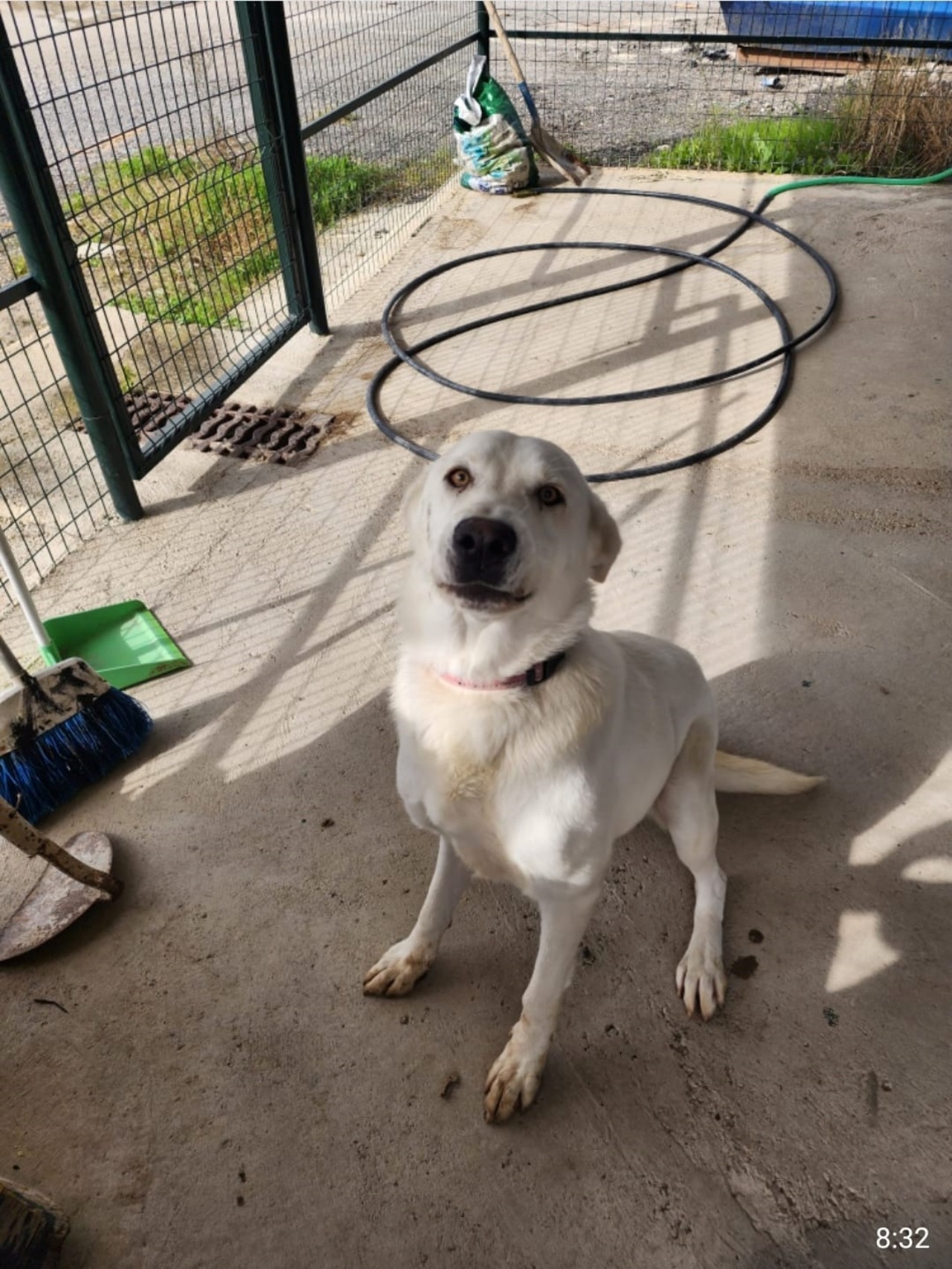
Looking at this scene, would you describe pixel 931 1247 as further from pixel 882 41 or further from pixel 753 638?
pixel 882 41

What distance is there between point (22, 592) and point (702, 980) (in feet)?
7.17

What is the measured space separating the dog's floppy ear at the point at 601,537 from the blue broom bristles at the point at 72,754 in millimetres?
1529

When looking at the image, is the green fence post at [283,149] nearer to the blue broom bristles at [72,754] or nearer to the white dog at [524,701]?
the blue broom bristles at [72,754]

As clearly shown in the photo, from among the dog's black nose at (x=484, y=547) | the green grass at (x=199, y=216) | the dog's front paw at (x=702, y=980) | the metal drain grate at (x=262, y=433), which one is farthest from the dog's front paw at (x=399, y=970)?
the green grass at (x=199, y=216)

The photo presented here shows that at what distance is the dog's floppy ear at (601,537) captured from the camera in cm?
159

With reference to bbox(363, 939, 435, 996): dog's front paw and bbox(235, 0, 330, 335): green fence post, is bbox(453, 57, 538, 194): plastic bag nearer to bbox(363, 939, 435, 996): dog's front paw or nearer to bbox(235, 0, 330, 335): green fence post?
bbox(235, 0, 330, 335): green fence post

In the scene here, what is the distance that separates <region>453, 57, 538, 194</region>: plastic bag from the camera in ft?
20.6

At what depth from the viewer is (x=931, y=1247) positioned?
58.1 inches

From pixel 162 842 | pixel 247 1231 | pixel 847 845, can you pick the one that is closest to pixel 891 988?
pixel 847 845

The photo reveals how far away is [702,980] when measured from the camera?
72.2 inches

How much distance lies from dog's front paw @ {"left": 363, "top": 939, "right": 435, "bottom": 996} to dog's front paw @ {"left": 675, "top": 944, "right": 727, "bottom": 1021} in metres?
0.59

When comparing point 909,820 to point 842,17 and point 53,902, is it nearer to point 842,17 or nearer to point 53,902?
point 53,902

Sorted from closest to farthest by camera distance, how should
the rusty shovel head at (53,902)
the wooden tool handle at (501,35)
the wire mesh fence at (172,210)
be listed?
the rusty shovel head at (53,902), the wire mesh fence at (172,210), the wooden tool handle at (501,35)

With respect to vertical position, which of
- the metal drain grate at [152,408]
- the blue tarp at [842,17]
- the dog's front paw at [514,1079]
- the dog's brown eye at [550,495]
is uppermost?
the dog's brown eye at [550,495]
